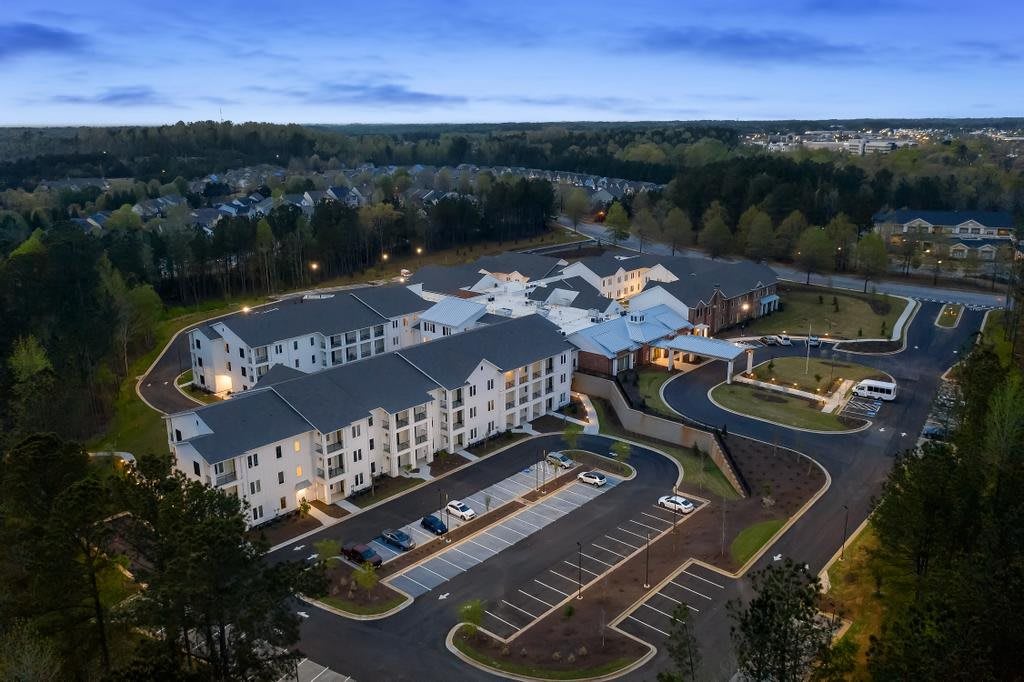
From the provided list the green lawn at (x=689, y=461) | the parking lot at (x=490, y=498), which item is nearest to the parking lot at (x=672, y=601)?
the green lawn at (x=689, y=461)

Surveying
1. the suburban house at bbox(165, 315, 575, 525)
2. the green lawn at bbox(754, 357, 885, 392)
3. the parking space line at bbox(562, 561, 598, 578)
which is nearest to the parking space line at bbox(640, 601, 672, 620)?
the parking space line at bbox(562, 561, 598, 578)

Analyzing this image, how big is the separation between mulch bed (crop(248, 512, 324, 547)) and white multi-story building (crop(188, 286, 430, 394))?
43.7 feet

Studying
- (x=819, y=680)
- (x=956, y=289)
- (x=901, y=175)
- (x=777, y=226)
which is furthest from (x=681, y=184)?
(x=819, y=680)

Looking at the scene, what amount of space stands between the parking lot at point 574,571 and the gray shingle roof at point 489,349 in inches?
504

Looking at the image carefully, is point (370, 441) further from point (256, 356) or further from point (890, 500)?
point (890, 500)

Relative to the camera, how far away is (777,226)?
9506cm

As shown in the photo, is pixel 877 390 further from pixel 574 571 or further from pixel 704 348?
pixel 574 571

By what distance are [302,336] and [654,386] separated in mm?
24927

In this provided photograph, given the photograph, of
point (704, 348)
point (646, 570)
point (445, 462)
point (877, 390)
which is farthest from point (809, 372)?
point (646, 570)

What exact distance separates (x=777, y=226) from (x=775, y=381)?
158ft

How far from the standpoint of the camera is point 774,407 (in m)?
47.9

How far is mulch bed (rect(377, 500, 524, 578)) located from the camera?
31.1m

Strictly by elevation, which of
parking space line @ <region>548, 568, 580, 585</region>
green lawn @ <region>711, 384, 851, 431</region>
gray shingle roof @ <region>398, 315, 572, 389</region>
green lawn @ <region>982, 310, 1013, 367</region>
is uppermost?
gray shingle roof @ <region>398, 315, 572, 389</region>

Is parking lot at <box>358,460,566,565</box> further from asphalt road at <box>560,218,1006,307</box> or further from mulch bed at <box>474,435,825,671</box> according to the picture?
asphalt road at <box>560,218,1006,307</box>
